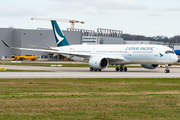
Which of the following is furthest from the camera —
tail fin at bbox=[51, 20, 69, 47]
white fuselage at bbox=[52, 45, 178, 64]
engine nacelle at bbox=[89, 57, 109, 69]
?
tail fin at bbox=[51, 20, 69, 47]

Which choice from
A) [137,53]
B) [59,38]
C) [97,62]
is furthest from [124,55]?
[59,38]

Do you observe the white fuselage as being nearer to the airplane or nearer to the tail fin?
the airplane

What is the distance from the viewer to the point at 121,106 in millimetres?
14477

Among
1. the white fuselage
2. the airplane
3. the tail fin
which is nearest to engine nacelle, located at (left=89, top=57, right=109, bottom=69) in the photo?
the airplane

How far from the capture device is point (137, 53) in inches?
1759

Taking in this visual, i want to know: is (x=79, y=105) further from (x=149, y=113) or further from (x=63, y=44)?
(x=63, y=44)

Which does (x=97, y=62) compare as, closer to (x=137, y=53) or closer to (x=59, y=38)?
(x=137, y=53)

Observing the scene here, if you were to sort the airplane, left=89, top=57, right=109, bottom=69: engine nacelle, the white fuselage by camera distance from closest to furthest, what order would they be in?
1. the white fuselage
2. the airplane
3. left=89, top=57, right=109, bottom=69: engine nacelle

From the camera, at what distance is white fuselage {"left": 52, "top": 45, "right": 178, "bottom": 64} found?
42844mm

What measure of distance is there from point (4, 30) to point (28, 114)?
11677 centimetres

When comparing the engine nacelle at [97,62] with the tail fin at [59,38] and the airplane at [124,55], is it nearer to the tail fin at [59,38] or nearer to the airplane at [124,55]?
the airplane at [124,55]

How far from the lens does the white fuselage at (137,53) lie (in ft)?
141

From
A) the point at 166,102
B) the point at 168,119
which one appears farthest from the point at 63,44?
the point at 168,119

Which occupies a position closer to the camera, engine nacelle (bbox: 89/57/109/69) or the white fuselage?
the white fuselage
